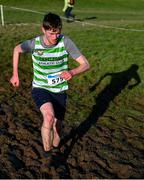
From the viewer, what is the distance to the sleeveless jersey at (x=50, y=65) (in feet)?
22.0

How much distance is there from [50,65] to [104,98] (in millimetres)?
4530

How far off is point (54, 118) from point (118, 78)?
6349 mm

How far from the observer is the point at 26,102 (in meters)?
10.4

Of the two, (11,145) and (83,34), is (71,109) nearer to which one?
(11,145)

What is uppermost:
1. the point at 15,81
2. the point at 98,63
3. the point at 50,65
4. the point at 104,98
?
the point at 50,65

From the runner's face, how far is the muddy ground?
1.91m

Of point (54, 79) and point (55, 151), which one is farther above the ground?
point (54, 79)

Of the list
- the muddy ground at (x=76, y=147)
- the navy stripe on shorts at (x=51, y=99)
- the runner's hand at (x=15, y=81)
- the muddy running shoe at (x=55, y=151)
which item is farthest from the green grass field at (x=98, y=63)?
the runner's hand at (x=15, y=81)

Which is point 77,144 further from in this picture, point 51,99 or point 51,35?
point 51,35

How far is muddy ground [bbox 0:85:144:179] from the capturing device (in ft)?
22.3

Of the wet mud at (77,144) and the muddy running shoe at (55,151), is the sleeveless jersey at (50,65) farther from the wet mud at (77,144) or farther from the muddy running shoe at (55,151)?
the wet mud at (77,144)

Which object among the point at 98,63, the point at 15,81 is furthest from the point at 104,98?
the point at 15,81

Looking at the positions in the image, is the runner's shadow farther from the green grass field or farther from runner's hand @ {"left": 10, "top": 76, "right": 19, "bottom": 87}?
runner's hand @ {"left": 10, "top": 76, "right": 19, "bottom": 87}

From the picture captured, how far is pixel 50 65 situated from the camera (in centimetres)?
684
